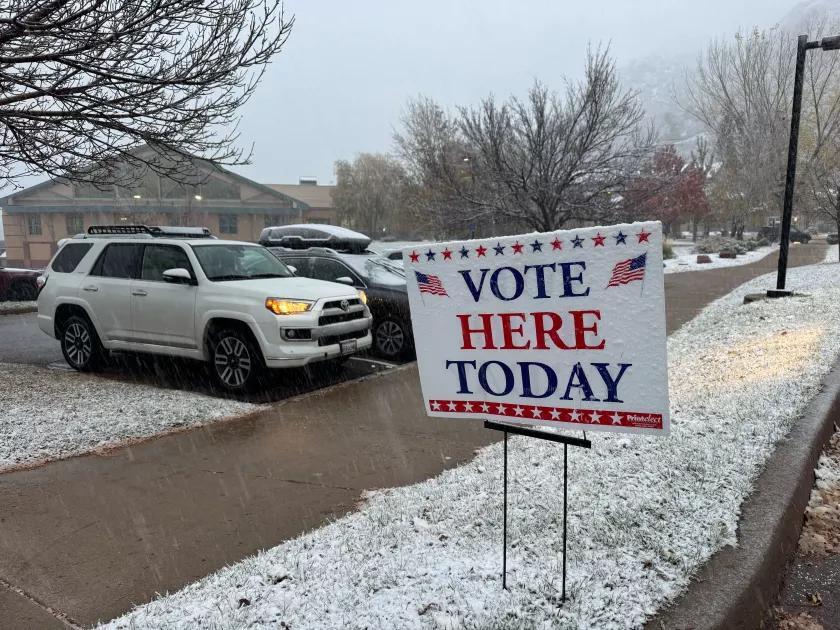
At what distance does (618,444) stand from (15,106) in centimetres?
875

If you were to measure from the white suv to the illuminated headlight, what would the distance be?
0.01 meters

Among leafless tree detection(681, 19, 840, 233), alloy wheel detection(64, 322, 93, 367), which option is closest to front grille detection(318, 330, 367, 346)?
alloy wheel detection(64, 322, 93, 367)

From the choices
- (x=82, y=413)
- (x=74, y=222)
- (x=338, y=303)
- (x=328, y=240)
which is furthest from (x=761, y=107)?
(x=74, y=222)

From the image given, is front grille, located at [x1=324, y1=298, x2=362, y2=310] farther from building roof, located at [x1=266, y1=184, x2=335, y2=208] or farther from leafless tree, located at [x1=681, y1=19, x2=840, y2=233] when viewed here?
building roof, located at [x1=266, y1=184, x2=335, y2=208]

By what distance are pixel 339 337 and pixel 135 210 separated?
35829mm

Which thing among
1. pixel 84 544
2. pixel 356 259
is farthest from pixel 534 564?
pixel 356 259

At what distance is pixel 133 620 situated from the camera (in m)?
2.77

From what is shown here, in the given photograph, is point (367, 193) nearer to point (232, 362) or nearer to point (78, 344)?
point (78, 344)

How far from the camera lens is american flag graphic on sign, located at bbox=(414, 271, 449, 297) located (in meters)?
2.95

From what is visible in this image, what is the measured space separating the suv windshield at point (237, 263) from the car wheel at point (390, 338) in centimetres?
176

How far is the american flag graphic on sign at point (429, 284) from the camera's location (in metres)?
2.95

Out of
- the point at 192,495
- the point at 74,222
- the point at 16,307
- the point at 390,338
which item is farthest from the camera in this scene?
the point at 74,222

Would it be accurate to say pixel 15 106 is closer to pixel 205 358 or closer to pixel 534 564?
pixel 205 358

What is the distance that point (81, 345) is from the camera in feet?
27.8
